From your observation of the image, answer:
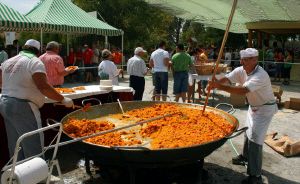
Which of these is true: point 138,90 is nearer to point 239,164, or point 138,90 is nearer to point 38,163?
point 239,164

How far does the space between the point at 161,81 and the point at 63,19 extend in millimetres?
6195

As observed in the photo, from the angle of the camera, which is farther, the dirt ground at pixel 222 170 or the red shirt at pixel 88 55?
the red shirt at pixel 88 55

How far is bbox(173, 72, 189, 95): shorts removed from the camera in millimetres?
9695

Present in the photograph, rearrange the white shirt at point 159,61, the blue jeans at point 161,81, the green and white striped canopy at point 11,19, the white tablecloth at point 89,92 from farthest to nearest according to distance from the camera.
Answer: the green and white striped canopy at point 11,19 < the blue jeans at point 161,81 < the white shirt at point 159,61 < the white tablecloth at point 89,92

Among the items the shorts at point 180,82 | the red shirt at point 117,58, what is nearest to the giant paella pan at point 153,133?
the shorts at point 180,82

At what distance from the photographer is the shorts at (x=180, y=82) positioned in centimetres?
970

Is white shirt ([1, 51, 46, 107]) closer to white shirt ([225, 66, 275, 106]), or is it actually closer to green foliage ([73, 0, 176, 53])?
white shirt ([225, 66, 275, 106])

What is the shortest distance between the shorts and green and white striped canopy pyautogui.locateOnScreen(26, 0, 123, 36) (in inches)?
229

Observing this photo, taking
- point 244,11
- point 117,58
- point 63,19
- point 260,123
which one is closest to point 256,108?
point 260,123

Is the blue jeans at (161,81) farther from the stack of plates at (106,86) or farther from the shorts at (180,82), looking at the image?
the stack of plates at (106,86)

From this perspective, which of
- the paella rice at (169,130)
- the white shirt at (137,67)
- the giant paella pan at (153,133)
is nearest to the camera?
the giant paella pan at (153,133)

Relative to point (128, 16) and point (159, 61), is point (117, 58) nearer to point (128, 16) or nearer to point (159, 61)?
point (159, 61)

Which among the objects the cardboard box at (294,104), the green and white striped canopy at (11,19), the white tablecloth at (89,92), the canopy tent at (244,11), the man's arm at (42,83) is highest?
the canopy tent at (244,11)

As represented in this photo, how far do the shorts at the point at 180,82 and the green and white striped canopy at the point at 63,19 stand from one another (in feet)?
19.1
